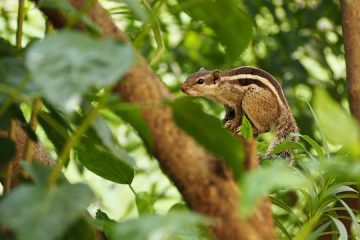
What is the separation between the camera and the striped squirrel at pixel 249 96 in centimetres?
212

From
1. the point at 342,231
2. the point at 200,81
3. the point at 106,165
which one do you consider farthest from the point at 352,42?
the point at 200,81

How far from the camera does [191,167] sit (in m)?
0.69

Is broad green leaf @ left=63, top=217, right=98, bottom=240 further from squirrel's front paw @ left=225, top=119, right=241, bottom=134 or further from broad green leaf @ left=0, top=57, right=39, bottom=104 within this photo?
squirrel's front paw @ left=225, top=119, right=241, bottom=134

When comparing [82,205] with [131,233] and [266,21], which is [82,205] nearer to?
[131,233]

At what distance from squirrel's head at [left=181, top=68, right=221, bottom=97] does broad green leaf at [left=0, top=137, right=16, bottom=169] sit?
5.76 ft

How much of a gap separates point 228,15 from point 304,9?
2003mm

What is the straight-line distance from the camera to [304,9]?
2.70 metres

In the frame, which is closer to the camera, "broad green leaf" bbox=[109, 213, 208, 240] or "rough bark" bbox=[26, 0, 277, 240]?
"broad green leaf" bbox=[109, 213, 208, 240]

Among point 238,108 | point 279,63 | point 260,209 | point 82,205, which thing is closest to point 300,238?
point 260,209

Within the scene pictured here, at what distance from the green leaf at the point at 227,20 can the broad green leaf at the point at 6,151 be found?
7.8 inches

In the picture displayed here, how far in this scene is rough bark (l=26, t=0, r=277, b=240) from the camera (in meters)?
0.68

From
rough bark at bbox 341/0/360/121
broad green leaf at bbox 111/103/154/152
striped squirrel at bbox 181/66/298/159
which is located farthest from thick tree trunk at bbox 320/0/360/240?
broad green leaf at bbox 111/103/154/152

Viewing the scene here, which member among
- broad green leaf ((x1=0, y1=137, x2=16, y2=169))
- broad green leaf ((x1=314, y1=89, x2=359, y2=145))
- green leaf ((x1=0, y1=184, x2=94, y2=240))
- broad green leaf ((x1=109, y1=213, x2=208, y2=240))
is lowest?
broad green leaf ((x1=0, y1=137, x2=16, y2=169))

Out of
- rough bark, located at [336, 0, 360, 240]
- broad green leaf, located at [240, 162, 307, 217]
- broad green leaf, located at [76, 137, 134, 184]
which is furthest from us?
rough bark, located at [336, 0, 360, 240]
